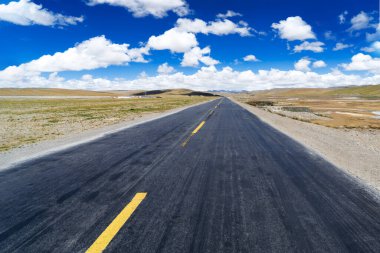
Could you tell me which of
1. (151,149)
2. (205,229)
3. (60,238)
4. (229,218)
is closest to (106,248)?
(60,238)

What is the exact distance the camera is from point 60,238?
3312mm

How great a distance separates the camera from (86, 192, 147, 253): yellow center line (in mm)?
3088

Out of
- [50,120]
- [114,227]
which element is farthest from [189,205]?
[50,120]

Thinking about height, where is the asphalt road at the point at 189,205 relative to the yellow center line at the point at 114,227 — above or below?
below

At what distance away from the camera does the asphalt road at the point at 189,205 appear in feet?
10.6

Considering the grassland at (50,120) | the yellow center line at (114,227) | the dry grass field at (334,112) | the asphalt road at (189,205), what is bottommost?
the dry grass field at (334,112)

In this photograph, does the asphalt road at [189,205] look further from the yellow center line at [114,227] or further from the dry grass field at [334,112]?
the dry grass field at [334,112]

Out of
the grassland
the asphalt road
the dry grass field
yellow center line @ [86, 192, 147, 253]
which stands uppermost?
yellow center line @ [86, 192, 147, 253]

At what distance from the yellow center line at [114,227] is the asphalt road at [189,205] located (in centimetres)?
5

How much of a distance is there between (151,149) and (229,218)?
5420mm

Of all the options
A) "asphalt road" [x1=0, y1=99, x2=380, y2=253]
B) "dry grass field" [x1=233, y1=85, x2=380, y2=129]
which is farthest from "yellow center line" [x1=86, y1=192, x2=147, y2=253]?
"dry grass field" [x1=233, y1=85, x2=380, y2=129]

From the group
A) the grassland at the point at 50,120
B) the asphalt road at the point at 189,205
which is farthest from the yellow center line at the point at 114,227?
the grassland at the point at 50,120

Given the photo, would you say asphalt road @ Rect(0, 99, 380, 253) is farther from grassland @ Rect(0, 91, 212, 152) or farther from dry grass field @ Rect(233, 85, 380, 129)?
dry grass field @ Rect(233, 85, 380, 129)

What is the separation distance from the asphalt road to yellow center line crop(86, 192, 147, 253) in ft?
0.17
